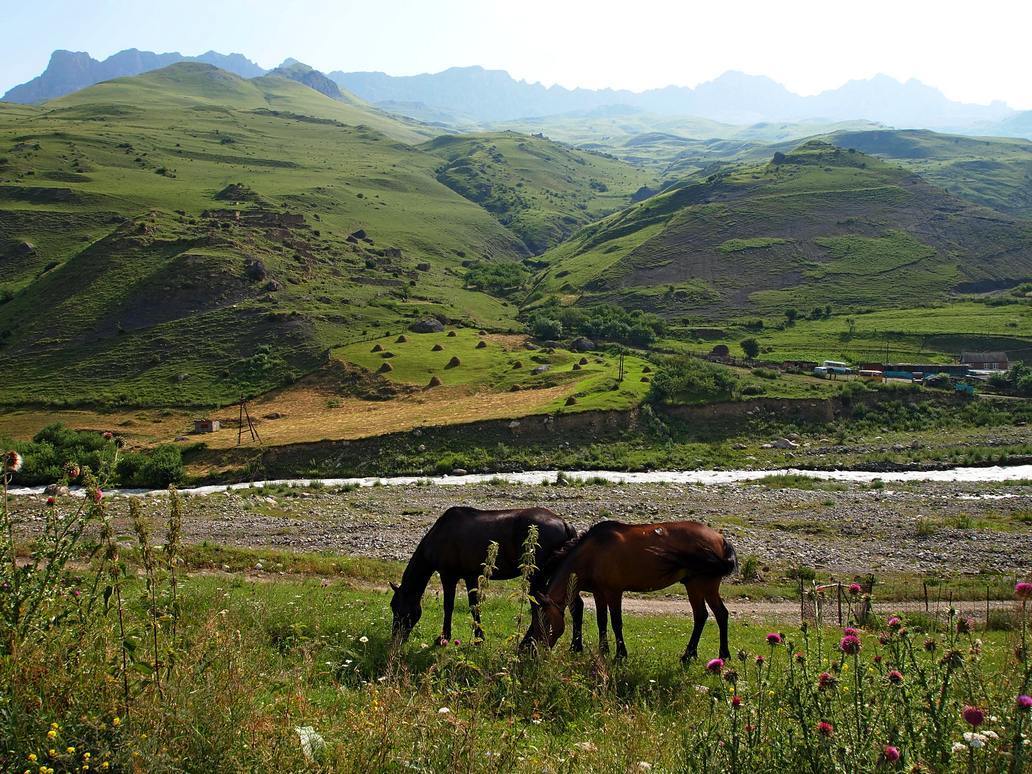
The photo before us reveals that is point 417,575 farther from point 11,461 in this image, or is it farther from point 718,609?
point 11,461

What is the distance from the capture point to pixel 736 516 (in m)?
42.5

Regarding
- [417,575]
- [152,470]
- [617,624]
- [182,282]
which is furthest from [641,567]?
[182,282]

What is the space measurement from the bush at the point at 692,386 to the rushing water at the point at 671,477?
39.5 ft

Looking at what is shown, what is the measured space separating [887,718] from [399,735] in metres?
4.65

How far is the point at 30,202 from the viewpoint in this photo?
14400 cm

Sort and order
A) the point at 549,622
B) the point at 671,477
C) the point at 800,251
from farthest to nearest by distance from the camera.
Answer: the point at 800,251, the point at 671,477, the point at 549,622

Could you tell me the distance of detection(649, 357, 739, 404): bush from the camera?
69812 mm

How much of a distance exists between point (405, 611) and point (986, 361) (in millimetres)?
92095

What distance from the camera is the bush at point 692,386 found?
69812mm

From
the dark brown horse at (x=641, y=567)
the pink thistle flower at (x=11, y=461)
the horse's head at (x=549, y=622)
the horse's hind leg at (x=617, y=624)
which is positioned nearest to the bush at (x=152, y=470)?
the dark brown horse at (x=641, y=567)

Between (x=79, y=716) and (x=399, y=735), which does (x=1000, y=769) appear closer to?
(x=399, y=735)

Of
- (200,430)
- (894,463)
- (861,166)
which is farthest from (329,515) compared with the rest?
(861,166)

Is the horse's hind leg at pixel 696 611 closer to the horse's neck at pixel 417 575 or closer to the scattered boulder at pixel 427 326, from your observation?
the horse's neck at pixel 417 575

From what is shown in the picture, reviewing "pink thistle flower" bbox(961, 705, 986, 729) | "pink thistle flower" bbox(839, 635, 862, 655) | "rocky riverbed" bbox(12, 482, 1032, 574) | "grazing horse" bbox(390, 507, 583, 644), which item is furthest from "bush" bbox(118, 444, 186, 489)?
"pink thistle flower" bbox(961, 705, 986, 729)
